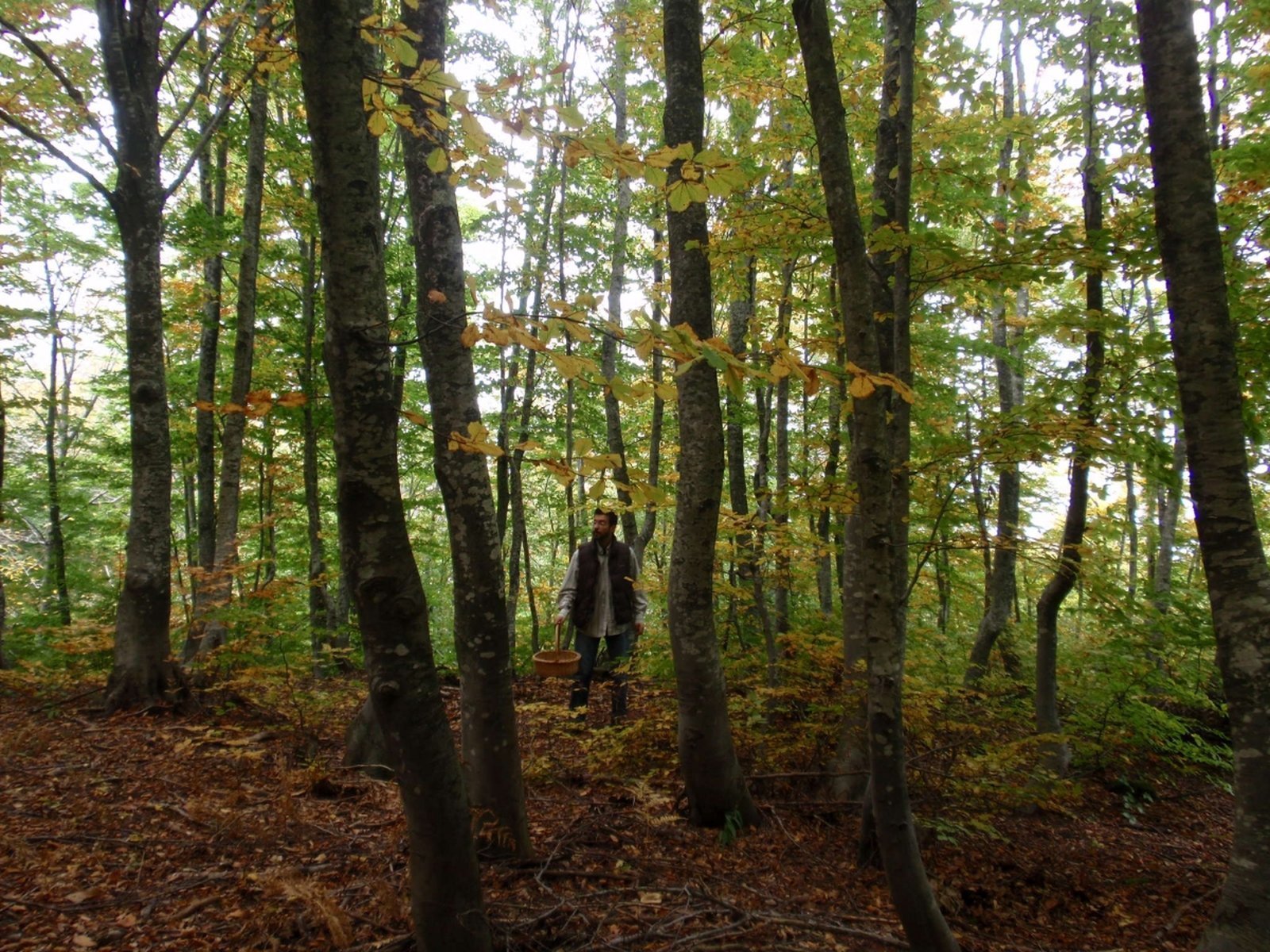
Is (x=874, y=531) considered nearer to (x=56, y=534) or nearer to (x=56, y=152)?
(x=56, y=152)

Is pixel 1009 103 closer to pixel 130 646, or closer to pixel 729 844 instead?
pixel 729 844

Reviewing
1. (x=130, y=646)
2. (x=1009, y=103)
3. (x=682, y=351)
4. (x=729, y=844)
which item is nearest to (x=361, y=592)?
(x=682, y=351)

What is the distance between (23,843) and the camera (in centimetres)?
346

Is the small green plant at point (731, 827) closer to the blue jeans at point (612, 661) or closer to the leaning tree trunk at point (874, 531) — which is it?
the leaning tree trunk at point (874, 531)

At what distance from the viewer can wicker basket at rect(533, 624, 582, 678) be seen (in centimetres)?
601

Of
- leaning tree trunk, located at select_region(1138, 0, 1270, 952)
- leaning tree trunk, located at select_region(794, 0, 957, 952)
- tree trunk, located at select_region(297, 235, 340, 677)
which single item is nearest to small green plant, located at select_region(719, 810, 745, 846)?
leaning tree trunk, located at select_region(794, 0, 957, 952)

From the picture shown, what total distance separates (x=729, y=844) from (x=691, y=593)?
150 cm

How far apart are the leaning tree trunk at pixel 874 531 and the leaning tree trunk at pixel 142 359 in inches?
249

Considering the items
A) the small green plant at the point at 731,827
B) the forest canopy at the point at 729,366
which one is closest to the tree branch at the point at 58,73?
the forest canopy at the point at 729,366

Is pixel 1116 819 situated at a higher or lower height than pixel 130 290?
lower

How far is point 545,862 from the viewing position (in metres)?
3.42

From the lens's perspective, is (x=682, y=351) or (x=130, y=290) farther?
(x=130, y=290)

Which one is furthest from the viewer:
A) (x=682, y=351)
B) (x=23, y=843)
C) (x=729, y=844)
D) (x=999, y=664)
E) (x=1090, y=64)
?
(x=999, y=664)

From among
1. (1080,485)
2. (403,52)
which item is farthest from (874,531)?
(1080,485)
